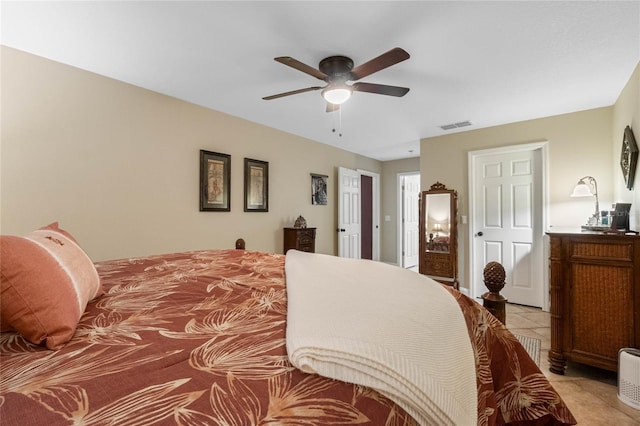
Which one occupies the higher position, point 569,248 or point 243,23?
point 243,23

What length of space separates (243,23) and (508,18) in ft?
5.64

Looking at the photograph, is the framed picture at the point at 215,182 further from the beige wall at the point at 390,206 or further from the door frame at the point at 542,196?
the beige wall at the point at 390,206

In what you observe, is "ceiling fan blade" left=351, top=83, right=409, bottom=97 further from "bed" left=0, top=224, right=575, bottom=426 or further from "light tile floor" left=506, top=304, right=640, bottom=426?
"light tile floor" left=506, top=304, right=640, bottom=426

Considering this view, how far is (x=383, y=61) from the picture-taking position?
1890mm

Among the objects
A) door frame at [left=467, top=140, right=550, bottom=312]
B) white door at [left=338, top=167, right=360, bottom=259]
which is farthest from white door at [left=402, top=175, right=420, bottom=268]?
door frame at [left=467, top=140, right=550, bottom=312]

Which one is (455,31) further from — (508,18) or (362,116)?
(362,116)

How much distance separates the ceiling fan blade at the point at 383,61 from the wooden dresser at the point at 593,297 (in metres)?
1.73

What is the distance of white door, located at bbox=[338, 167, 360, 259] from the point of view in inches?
205

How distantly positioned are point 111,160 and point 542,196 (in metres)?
4.80

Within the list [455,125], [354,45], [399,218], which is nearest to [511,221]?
[455,125]

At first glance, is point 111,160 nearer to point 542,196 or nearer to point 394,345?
point 394,345

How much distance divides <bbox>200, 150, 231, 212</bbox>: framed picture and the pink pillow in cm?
245

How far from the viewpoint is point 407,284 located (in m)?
1.06

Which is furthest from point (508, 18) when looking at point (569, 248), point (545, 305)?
point (545, 305)
